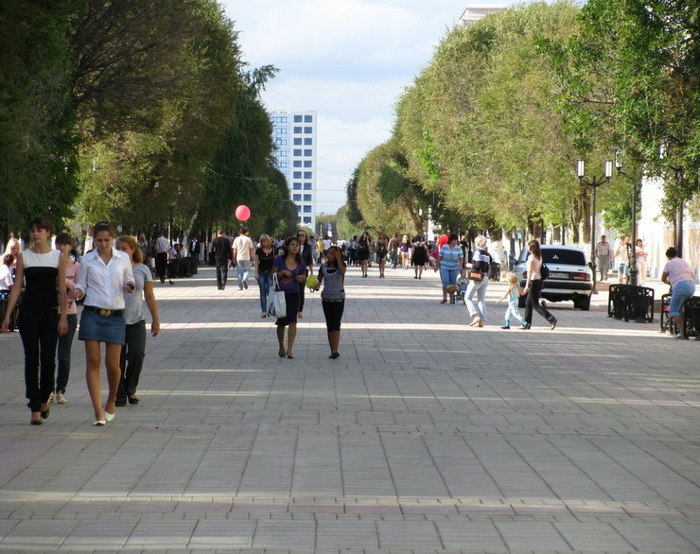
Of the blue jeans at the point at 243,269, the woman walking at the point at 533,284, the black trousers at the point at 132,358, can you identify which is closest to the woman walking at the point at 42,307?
the black trousers at the point at 132,358

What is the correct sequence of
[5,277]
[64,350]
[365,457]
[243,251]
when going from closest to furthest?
1. [365,457]
2. [64,350]
3. [5,277]
4. [243,251]

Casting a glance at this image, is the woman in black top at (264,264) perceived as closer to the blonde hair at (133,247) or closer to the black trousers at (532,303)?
the black trousers at (532,303)

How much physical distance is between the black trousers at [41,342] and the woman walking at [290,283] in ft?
19.5

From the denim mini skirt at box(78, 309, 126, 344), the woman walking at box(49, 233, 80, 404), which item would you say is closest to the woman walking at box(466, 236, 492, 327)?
the woman walking at box(49, 233, 80, 404)

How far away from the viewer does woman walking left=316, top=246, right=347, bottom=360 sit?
16.2 m

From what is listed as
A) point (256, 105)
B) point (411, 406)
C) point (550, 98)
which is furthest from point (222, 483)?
point (256, 105)

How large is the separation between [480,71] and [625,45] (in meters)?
38.7

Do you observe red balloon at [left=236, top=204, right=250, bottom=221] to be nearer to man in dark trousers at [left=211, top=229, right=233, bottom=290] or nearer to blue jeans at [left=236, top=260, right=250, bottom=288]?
man in dark trousers at [left=211, top=229, right=233, bottom=290]

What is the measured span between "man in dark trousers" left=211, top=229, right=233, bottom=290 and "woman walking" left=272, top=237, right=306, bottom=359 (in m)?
18.8

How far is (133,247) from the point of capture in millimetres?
11516

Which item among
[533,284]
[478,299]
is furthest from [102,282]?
[533,284]

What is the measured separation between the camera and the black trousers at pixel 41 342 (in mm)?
10242

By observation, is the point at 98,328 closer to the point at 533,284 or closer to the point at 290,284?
the point at 290,284

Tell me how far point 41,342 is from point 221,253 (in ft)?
86.1
